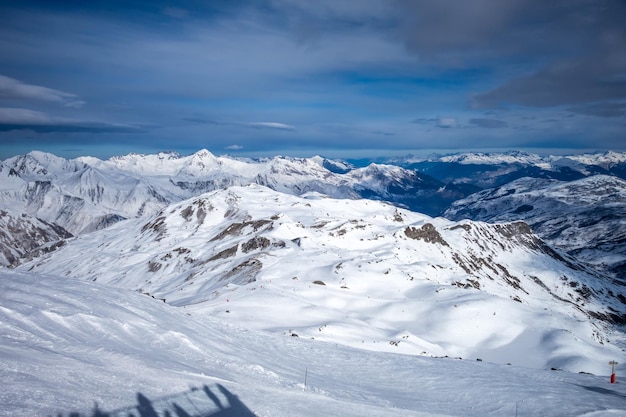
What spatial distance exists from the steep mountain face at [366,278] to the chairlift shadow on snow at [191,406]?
20.6 metres

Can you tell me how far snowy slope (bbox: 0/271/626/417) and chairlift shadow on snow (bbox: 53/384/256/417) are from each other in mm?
31

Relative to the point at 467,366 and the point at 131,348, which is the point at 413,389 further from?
the point at 131,348

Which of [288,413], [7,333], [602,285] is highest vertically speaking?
[7,333]

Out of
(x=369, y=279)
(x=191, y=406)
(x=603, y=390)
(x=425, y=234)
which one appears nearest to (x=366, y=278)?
(x=369, y=279)

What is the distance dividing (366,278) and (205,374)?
5225 cm

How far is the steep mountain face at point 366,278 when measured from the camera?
128 feet

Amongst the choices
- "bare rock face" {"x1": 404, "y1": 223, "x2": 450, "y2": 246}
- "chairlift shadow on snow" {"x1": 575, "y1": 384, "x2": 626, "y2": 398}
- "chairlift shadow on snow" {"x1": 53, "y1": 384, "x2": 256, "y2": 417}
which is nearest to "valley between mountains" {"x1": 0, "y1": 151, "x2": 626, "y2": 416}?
"bare rock face" {"x1": 404, "y1": 223, "x2": 450, "y2": 246}

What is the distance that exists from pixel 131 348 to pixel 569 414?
13112mm

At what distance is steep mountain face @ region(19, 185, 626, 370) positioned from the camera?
39125mm

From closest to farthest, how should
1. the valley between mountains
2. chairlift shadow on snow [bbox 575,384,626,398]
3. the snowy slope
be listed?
the snowy slope → chairlift shadow on snow [bbox 575,384,626,398] → the valley between mountains

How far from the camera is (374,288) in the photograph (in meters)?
59.3

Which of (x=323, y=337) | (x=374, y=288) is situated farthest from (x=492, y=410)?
(x=374, y=288)

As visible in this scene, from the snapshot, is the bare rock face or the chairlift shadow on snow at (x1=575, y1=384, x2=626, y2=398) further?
the bare rock face

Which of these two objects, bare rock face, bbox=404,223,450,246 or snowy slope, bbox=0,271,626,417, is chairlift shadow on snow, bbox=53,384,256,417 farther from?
bare rock face, bbox=404,223,450,246
